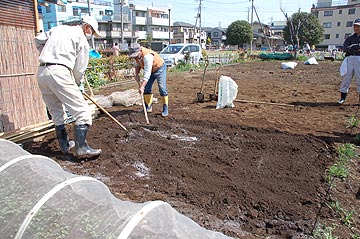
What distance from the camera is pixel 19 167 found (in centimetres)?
197

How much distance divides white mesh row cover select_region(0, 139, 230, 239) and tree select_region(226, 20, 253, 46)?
46.4m

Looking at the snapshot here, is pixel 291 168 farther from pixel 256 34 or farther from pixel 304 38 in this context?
pixel 256 34

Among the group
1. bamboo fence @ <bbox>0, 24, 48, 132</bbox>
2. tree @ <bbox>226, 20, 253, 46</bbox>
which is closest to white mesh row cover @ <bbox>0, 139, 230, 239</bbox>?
bamboo fence @ <bbox>0, 24, 48, 132</bbox>

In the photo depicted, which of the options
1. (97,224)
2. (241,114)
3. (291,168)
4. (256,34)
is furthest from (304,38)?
(97,224)

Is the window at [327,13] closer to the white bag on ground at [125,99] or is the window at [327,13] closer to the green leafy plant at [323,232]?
the white bag on ground at [125,99]

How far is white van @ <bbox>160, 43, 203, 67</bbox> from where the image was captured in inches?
650

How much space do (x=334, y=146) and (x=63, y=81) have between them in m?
3.78

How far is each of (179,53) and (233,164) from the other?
14.3 metres

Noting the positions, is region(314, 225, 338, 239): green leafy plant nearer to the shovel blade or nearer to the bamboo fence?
the bamboo fence

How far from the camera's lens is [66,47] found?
10.9ft

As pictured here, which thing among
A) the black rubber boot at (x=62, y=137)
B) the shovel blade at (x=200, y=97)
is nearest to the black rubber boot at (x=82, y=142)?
the black rubber boot at (x=62, y=137)

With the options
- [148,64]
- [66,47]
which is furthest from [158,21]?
[66,47]

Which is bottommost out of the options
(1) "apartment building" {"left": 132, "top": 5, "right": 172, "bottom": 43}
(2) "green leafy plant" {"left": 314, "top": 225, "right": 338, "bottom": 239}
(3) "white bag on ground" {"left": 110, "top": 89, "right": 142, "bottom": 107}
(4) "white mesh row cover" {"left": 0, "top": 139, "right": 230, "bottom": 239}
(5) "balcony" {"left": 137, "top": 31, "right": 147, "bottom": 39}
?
(2) "green leafy plant" {"left": 314, "top": 225, "right": 338, "bottom": 239}

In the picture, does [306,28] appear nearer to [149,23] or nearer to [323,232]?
[149,23]
